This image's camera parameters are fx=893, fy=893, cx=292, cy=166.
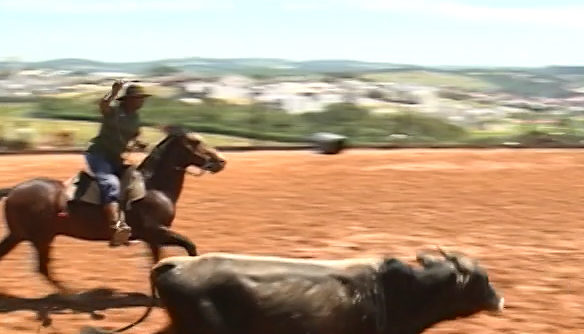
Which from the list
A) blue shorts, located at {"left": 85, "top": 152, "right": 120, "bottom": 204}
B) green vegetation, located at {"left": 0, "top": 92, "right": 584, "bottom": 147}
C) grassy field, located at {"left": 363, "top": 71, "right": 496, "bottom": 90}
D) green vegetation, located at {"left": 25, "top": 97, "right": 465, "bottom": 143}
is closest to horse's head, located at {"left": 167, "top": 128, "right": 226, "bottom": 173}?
blue shorts, located at {"left": 85, "top": 152, "right": 120, "bottom": 204}

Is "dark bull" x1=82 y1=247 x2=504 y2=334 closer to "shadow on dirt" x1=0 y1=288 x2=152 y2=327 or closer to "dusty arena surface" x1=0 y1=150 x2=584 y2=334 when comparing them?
"dusty arena surface" x1=0 y1=150 x2=584 y2=334

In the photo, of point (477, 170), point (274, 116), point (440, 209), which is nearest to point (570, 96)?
point (274, 116)

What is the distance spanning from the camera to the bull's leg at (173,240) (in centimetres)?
805

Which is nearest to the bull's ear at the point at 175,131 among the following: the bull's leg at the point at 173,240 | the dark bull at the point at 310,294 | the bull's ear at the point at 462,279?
the bull's leg at the point at 173,240

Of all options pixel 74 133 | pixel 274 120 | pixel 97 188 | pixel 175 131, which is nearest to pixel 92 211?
pixel 97 188

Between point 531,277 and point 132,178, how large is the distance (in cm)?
439

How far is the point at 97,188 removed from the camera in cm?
788

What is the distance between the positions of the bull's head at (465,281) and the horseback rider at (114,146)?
342 cm

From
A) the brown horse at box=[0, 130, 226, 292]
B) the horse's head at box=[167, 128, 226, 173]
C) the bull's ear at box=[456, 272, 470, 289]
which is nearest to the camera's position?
the bull's ear at box=[456, 272, 470, 289]

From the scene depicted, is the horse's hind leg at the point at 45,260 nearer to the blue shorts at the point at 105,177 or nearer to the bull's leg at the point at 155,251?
the blue shorts at the point at 105,177

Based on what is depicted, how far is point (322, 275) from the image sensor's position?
505 centimetres

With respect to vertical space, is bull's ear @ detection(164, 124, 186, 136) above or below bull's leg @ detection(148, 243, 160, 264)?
above

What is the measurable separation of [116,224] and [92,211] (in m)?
0.26

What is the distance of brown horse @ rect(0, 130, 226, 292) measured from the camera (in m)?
7.96
